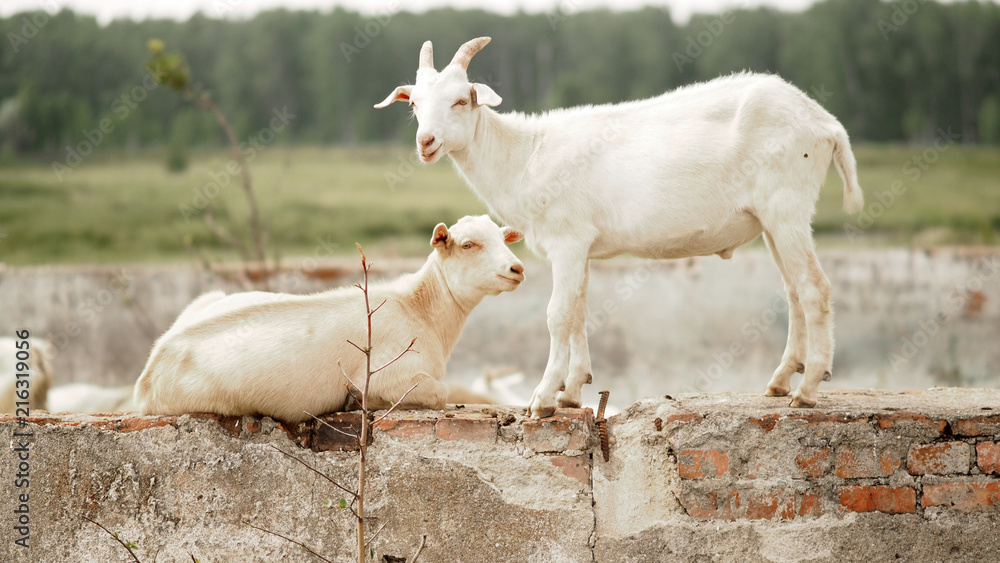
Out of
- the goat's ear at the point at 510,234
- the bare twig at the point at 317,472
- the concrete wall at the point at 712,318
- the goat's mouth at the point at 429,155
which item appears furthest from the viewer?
the concrete wall at the point at 712,318

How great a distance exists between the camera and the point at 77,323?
1062 cm

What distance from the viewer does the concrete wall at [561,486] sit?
343 centimetres

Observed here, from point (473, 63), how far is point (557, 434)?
45.8ft

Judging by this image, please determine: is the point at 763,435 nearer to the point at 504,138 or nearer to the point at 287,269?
the point at 504,138

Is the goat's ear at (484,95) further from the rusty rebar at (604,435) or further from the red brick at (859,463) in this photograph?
the red brick at (859,463)

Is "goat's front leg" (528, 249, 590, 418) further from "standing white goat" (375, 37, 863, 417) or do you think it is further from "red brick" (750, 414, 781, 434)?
"red brick" (750, 414, 781, 434)

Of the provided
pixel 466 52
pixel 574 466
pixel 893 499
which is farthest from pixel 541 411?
pixel 466 52

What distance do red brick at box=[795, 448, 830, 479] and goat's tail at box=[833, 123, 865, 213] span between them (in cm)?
111

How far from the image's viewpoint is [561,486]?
348 centimetres

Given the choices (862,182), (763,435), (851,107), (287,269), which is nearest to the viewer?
(763,435)

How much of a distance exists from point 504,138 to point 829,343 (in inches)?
66.1

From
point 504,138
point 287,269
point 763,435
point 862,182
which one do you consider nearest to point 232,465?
point 504,138

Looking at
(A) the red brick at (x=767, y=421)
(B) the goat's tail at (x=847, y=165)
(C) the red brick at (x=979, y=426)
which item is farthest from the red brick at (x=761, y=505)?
(B) the goat's tail at (x=847, y=165)

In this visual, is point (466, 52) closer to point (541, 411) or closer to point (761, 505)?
point (541, 411)
